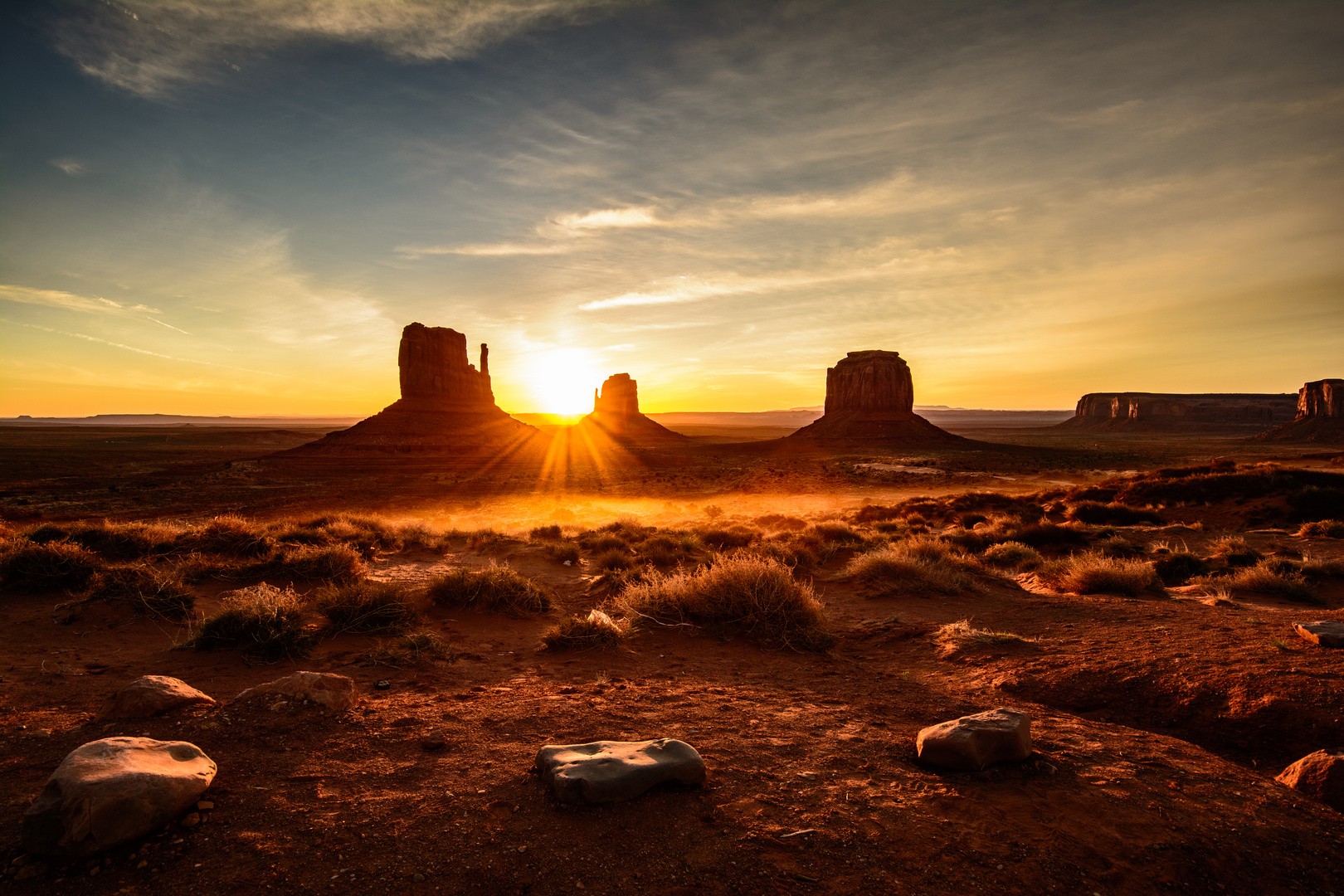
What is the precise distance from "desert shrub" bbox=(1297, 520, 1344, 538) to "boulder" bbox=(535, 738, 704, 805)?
57.2 feet

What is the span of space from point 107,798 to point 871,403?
98765mm

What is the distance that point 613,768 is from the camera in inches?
128

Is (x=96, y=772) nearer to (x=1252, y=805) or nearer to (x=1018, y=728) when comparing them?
(x=1018, y=728)

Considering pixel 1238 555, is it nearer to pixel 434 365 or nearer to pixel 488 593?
pixel 488 593

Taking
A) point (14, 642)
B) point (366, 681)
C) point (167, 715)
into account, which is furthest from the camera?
point (14, 642)

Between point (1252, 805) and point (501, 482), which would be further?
point (501, 482)

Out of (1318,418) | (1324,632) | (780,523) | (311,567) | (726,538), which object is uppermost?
(1318,418)

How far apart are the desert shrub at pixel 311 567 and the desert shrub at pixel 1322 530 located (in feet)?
67.3

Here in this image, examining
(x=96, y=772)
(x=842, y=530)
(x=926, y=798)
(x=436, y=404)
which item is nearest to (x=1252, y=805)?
(x=926, y=798)

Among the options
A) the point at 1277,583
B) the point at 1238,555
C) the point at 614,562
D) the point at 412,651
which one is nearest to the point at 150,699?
the point at 412,651

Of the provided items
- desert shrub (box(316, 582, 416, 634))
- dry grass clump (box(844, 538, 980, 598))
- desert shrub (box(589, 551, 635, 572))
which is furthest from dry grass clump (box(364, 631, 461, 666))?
dry grass clump (box(844, 538, 980, 598))

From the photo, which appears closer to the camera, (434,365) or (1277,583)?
(1277,583)

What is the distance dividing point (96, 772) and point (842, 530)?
14269mm

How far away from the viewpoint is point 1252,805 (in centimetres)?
309
